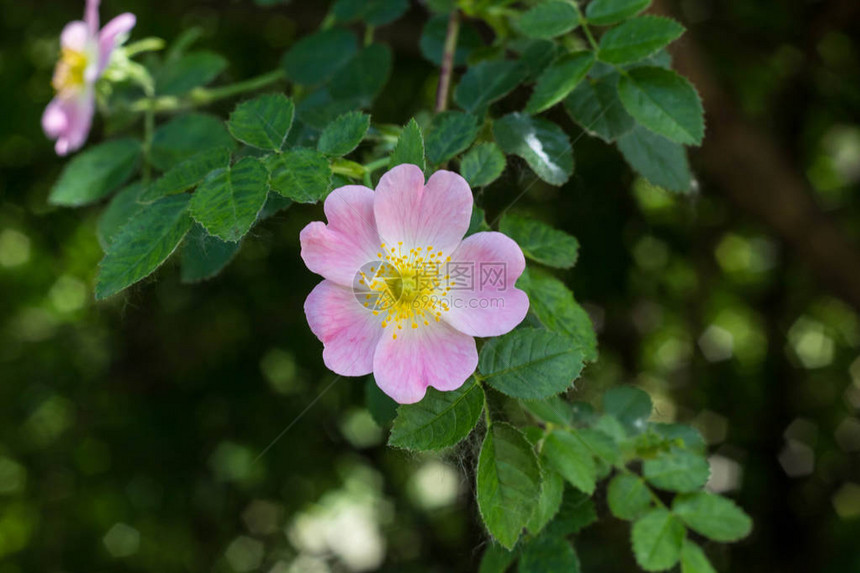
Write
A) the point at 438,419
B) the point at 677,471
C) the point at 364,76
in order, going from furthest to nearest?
the point at 364,76 < the point at 677,471 < the point at 438,419

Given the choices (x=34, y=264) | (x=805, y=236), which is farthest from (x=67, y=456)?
(x=805, y=236)

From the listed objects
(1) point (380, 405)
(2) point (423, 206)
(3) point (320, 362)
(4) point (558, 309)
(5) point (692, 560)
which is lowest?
(3) point (320, 362)

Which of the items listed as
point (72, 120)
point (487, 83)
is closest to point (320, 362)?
point (72, 120)

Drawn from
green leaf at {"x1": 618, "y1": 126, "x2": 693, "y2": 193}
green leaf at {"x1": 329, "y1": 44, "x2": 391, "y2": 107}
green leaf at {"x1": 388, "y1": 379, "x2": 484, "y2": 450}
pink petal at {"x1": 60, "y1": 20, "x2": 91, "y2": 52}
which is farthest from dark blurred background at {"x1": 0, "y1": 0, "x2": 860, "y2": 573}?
green leaf at {"x1": 388, "y1": 379, "x2": 484, "y2": 450}

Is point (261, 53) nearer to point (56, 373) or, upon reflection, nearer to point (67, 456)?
point (56, 373)

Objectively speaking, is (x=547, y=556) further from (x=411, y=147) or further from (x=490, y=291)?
(x=411, y=147)

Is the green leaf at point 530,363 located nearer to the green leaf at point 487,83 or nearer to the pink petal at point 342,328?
the pink petal at point 342,328
